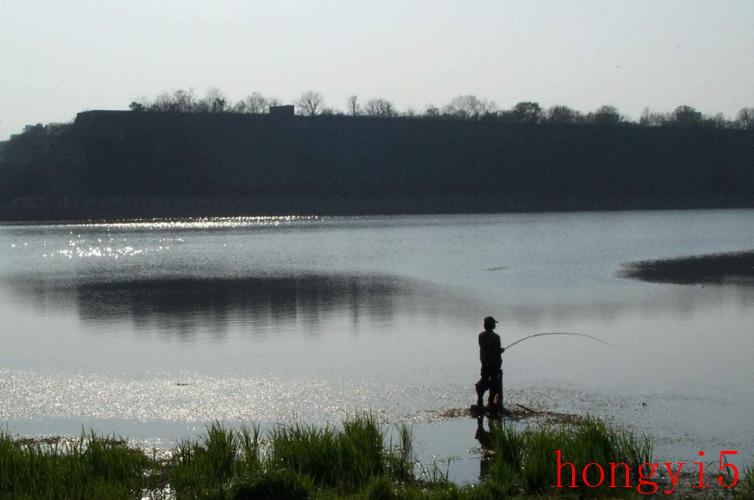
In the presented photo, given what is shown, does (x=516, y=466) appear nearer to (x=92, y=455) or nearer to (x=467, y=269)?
(x=92, y=455)

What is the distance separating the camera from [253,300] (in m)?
30.2

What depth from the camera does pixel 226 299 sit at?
30719mm

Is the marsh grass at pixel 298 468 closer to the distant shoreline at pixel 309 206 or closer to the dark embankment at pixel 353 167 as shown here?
the distant shoreline at pixel 309 206

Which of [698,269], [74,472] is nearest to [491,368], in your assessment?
[74,472]

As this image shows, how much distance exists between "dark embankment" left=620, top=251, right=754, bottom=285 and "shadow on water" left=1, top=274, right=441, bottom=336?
9388mm

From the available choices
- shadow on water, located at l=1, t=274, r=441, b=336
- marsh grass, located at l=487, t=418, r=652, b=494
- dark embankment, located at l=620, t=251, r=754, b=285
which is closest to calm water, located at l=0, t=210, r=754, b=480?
shadow on water, located at l=1, t=274, r=441, b=336

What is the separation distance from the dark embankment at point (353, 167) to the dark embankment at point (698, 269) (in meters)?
96.5

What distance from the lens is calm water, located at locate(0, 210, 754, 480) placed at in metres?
14.1

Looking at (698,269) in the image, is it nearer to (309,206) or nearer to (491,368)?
(491,368)

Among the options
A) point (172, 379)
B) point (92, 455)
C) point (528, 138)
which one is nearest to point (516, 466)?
point (92, 455)

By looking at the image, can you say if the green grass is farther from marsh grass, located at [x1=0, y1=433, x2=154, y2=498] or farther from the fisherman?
the fisherman

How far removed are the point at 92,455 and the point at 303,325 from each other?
13.7m

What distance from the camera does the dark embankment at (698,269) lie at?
35.0 meters

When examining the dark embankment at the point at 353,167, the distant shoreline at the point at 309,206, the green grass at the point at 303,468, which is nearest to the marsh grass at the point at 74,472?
the green grass at the point at 303,468
